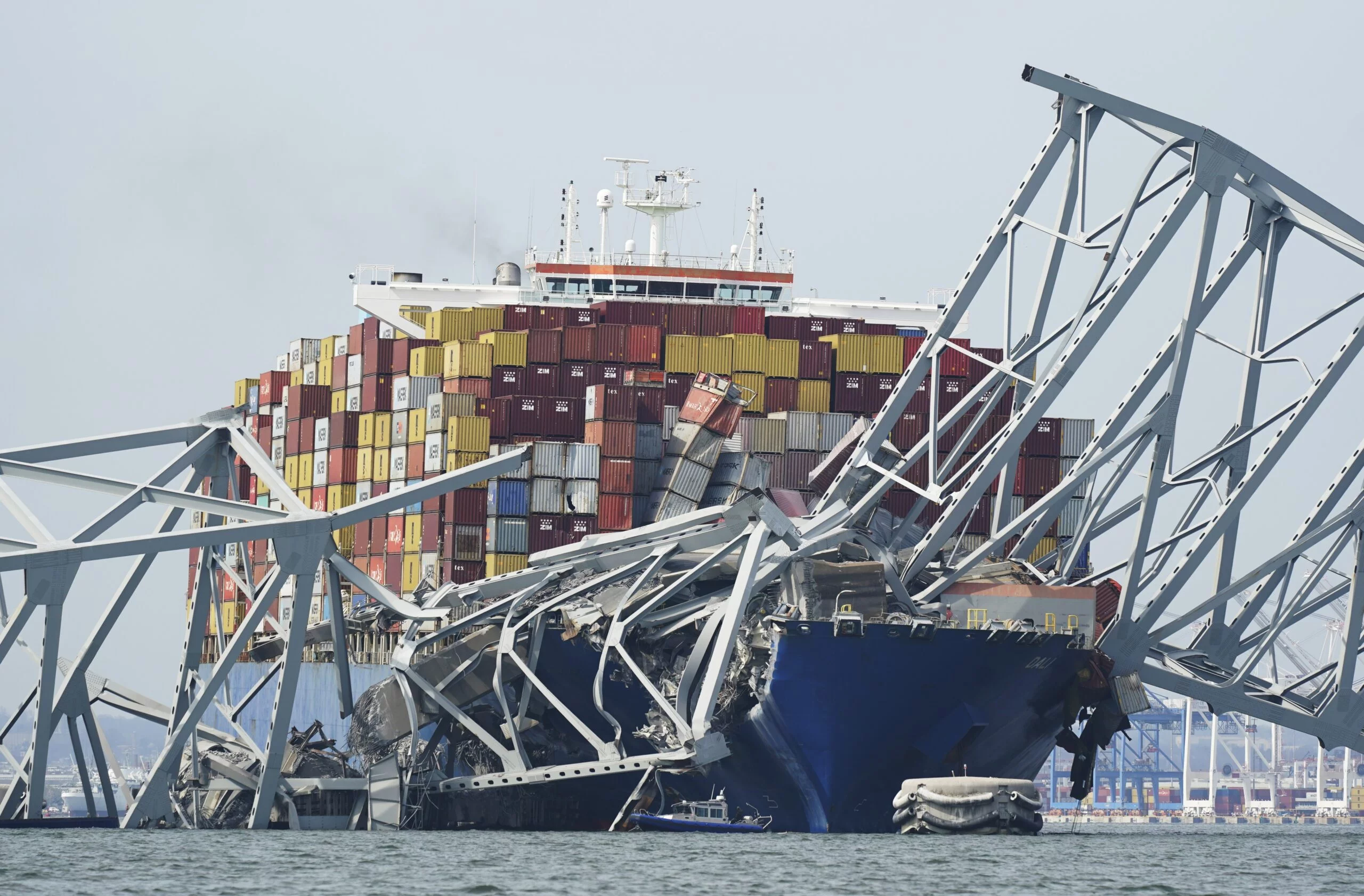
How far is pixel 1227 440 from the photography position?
50719mm

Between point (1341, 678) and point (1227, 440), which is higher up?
point (1227, 440)

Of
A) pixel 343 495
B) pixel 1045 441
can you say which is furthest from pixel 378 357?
pixel 1045 441

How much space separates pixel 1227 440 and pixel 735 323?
953 inches

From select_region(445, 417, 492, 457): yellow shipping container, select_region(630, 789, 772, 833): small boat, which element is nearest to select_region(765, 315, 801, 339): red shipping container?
select_region(445, 417, 492, 457): yellow shipping container

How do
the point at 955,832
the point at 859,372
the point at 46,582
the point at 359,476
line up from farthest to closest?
the point at 359,476
the point at 859,372
the point at 955,832
the point at 46,582

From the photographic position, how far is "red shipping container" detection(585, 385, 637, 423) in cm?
6406

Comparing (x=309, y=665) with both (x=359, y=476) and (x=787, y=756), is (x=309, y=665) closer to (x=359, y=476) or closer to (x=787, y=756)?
(x=359, y=476)

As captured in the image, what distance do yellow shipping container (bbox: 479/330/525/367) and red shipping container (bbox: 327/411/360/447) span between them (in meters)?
7.36

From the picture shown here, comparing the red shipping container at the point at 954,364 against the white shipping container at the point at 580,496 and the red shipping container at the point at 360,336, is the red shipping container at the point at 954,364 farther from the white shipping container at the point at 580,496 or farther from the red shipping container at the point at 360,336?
the red shipping container at the point at 360,336

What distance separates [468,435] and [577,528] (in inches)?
198

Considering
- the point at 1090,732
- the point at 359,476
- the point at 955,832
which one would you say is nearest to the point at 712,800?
the point at 955,832

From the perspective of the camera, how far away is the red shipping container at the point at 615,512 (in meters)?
63.1

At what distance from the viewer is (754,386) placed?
223ft

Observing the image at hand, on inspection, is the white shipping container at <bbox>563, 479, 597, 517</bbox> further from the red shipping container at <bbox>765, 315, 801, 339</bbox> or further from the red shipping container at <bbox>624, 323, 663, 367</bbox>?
the red shipping container at <bbox>765, 315, 801, 339</bbox>
